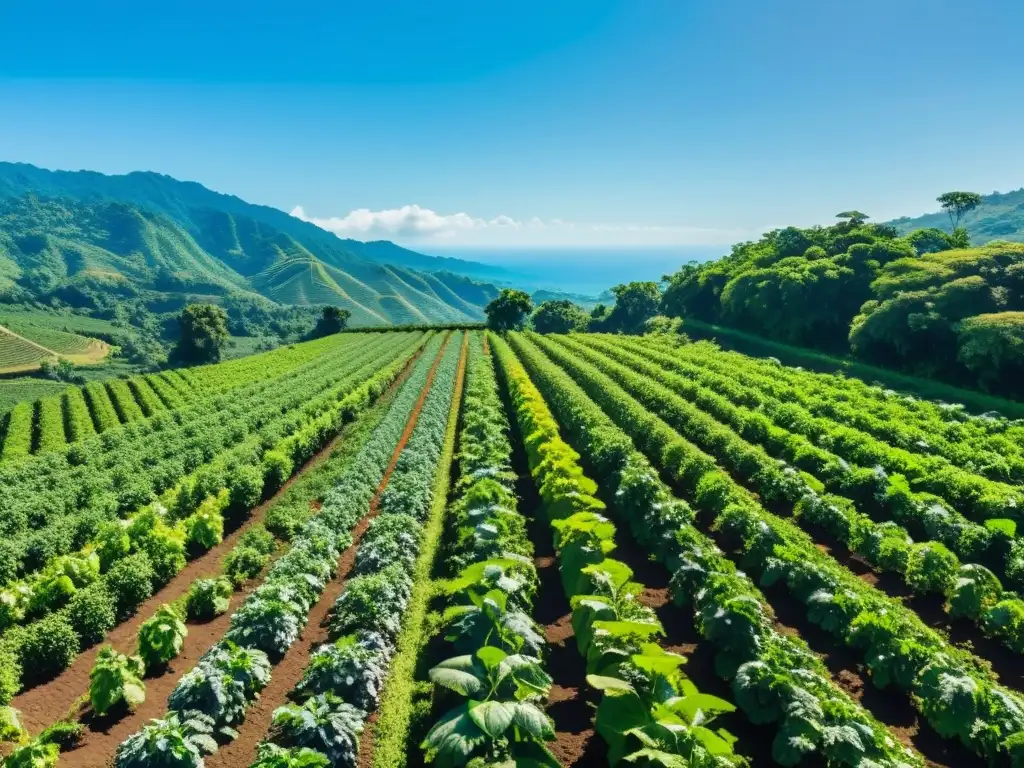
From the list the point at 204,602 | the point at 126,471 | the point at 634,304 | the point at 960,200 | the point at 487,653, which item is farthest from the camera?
the point at 634,304

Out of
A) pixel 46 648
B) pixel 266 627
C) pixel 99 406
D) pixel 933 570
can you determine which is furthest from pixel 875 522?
pixel 99 406

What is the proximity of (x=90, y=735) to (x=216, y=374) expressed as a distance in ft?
169

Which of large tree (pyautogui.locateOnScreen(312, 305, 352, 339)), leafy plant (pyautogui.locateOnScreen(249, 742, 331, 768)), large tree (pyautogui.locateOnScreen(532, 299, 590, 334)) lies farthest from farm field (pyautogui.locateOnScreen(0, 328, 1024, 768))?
large tree (pyautogui.locateOnScreen(532, 299, 590, 334))

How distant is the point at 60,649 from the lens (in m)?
11.2

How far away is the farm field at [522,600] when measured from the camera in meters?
8.39

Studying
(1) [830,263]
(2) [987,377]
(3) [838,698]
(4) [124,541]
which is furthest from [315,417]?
(1) [830,263]

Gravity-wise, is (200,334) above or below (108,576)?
above

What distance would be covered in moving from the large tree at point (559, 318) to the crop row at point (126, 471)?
76.7 m

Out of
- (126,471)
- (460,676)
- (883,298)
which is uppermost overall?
(883,298)

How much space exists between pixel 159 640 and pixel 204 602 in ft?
6.35

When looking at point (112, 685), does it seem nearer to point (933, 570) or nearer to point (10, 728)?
point (10, 728)

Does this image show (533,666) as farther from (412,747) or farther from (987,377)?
(987,377)

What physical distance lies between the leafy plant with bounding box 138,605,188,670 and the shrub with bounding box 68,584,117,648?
192 cm

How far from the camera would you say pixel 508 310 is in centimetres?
8788
